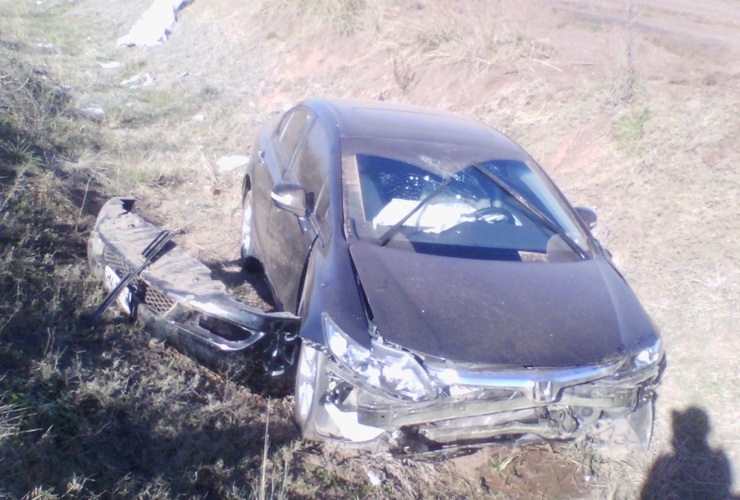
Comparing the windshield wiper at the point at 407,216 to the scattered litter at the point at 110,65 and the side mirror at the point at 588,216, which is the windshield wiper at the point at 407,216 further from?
the scattered litter at the point at 110,65

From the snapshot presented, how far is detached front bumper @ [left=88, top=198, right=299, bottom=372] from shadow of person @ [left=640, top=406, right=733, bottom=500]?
7.18ft

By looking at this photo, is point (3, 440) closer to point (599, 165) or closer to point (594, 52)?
point (599, 165)

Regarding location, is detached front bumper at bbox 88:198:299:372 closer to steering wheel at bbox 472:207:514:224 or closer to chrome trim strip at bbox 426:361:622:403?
chrome trim strip at bbox 426:361:622:403

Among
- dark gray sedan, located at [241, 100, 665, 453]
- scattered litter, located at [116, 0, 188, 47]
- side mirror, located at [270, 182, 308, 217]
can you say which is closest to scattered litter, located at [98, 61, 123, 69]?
scattered litter, located at [116, 0, 188, 47]

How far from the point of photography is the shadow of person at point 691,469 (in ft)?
12.1

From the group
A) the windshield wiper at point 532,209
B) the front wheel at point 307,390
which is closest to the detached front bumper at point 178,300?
the front wheel at point 307,390

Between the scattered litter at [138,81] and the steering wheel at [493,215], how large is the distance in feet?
30.5

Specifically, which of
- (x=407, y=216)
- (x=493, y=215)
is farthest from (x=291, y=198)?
(x=493, y=215)

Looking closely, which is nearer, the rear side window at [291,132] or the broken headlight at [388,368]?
the broken headlight at [388,368]

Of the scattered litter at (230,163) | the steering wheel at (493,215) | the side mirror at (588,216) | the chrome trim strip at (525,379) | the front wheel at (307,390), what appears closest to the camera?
the chrome trim strip at (525,379)

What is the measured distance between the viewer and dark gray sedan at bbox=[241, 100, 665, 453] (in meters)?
2.97

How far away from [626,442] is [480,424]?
1.27 m

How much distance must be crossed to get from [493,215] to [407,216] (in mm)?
613

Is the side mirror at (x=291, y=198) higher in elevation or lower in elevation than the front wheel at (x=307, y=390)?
higher
